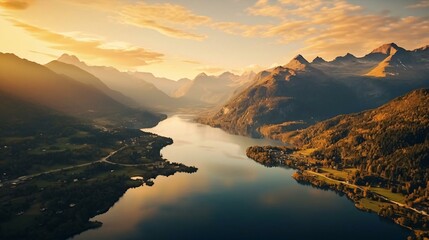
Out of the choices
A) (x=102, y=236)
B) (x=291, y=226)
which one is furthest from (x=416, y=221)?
(x=102, y=236)

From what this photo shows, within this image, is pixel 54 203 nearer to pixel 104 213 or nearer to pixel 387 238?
pixel 104 213

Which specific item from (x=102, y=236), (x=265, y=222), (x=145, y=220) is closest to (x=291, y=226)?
(x=265, y=222)

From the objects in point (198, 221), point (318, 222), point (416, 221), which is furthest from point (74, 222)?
point (416, 221)

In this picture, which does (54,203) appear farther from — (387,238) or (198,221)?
(387,238)

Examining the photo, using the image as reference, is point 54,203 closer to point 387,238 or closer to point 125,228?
point 125,228

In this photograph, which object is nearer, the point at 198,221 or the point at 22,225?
the point at 22,225

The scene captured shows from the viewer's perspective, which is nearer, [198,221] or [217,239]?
[217,239]

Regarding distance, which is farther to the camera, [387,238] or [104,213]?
[104,213]
